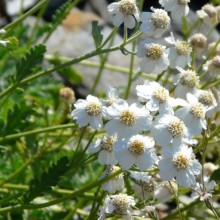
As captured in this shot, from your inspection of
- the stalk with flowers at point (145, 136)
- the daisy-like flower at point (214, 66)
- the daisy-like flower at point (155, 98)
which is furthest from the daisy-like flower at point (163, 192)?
the daisy-like flower at point (214, 66)

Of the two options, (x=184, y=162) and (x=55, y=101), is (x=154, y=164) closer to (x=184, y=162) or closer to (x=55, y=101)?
(x=184, y=162)

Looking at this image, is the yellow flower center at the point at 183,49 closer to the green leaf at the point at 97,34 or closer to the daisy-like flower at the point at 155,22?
the daisy-like flower at the point at 155,22

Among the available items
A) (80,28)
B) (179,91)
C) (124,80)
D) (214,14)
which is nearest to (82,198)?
(179,91)

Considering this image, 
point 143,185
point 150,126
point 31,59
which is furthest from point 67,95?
point 150,126

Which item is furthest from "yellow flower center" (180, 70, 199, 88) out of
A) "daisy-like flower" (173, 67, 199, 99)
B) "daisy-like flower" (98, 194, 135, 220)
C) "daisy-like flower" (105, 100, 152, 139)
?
"daisy-like flower" (98, 194, 135, 220)

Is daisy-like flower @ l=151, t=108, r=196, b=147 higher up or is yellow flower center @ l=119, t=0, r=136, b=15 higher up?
yellow flower center @ l=119, t=0, r=136, b=15

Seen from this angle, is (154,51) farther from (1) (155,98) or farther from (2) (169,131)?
(2) (169,131)

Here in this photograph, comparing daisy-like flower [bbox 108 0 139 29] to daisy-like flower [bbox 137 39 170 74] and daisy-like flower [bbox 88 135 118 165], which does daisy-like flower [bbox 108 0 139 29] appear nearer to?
daisy-like flower [bbox 137 39 170 74]
